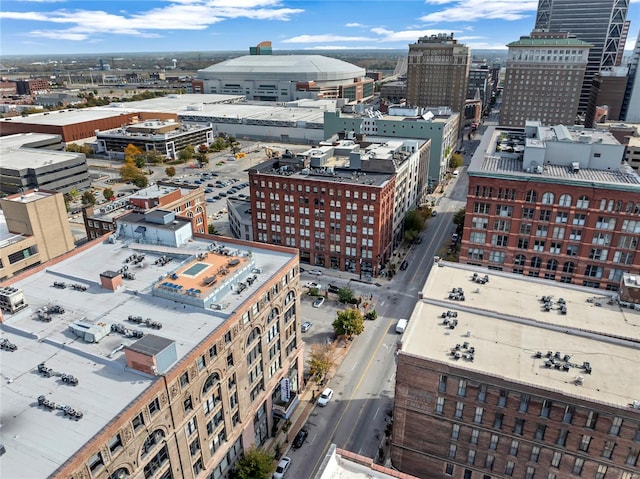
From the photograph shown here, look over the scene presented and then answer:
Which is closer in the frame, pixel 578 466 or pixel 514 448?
pixel 578 466

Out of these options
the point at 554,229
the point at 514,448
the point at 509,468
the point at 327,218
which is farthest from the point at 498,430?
the point at 327,218

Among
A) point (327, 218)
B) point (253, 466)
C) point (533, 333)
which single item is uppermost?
point (533, 333)

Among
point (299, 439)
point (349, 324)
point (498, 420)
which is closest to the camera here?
point (498, 420)

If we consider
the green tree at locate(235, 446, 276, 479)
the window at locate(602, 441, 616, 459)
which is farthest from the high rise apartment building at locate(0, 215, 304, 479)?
the window at locate(602, 441, 616, 459)

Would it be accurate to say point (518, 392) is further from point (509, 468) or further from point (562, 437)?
point (509, 468)

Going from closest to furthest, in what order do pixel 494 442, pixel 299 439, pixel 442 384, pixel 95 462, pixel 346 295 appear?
pixel 95 462
pixel 494 442
pixel 442 384
pixel 299 439
pixel 346 295

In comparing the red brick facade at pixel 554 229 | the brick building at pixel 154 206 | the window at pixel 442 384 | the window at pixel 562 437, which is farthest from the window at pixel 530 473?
the brick building at pixel 154 206

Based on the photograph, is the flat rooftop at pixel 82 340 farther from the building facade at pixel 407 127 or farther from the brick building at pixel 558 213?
the building facade at pixel 407 127

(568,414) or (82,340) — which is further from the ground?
(82,340)

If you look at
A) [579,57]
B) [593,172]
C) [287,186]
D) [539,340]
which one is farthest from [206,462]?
[579,57]
